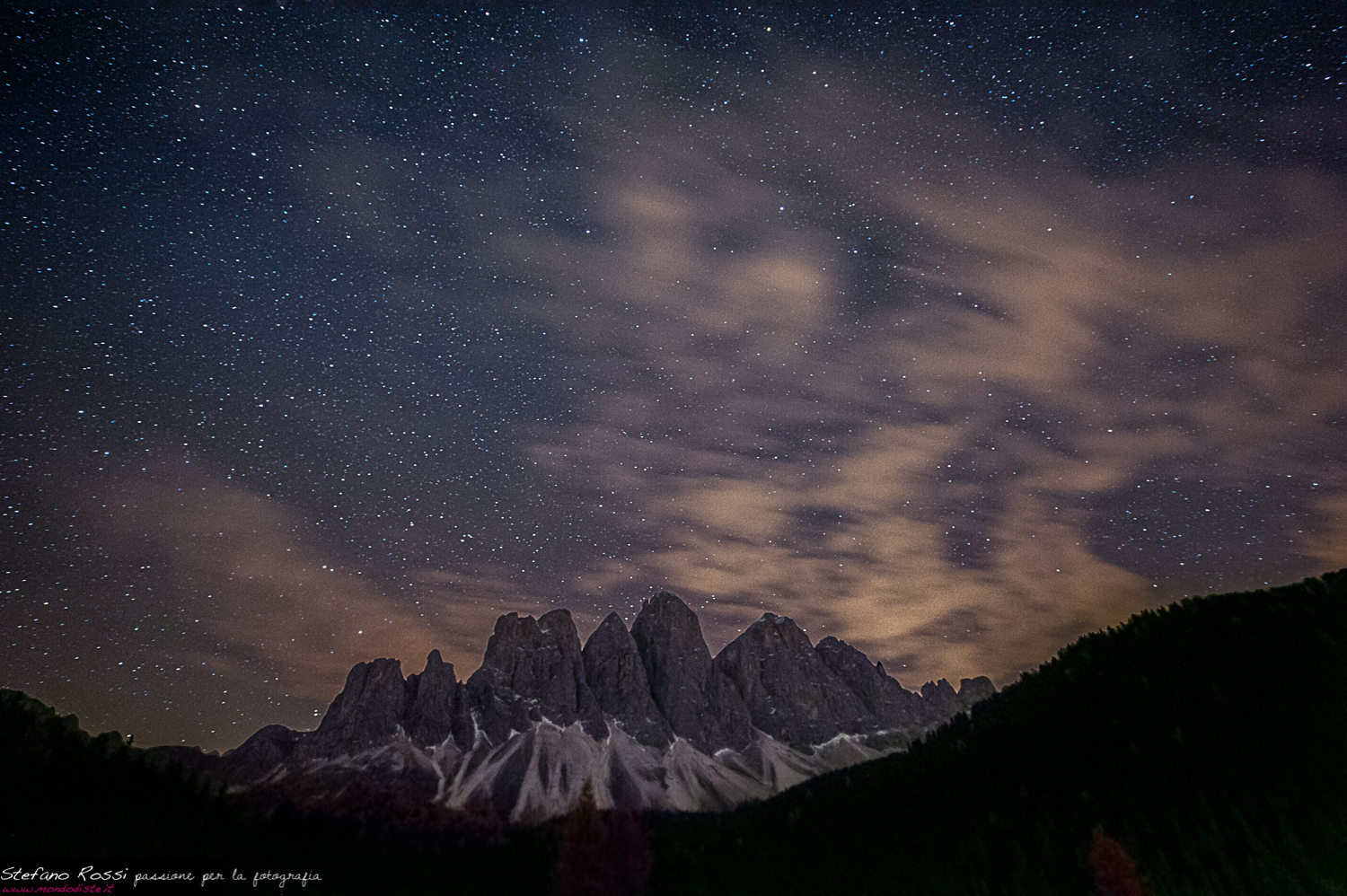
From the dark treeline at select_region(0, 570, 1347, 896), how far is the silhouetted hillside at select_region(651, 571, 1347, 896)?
0.74ft

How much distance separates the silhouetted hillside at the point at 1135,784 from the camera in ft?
207

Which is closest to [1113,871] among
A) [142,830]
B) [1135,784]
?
Answer: [1135,784]

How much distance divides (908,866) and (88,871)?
3198 inches

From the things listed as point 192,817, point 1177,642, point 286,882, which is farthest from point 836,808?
point 192,817

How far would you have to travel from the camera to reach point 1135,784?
248ft

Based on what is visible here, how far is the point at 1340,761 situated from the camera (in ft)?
209

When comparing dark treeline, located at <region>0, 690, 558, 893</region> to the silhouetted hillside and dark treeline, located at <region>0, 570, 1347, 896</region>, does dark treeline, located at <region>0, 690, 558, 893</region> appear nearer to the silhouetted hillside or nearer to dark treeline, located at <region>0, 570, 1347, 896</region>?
dark treeline, located at <region>0, 570, 1347, 896</region>

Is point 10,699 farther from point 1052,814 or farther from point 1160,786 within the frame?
point 1160,786

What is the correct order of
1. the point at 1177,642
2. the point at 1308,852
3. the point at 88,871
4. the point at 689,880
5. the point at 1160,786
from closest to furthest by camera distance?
the point at 88,871 → the point at 1308,852 → the point at 1160,786 → the point at 1177,642 → the point at 689,880

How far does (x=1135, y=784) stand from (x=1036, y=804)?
11082 millimetres

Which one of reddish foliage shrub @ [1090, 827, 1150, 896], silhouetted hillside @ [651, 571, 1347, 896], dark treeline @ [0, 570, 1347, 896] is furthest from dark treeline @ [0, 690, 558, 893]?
reddish foliage shrub @ [1090, 827, 1150, 896]

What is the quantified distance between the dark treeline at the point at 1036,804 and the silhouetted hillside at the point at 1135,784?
0.74 ft

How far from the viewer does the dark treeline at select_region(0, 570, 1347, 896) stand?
207 feet

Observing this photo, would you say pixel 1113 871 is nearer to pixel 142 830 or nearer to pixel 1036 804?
pixel 1036 804
